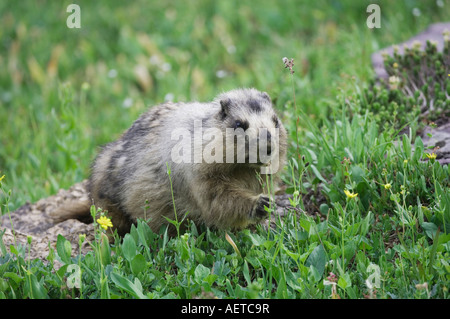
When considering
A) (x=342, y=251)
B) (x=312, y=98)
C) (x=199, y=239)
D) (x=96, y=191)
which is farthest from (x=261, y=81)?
(x=342, y=251)

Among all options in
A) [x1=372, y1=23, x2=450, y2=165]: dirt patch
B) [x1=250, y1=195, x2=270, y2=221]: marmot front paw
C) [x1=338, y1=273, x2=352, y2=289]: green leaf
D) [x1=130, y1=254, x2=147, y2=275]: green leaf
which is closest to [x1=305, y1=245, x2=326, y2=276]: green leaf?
[x1=338, y1=273, x2=352, y2=289]: green leaf

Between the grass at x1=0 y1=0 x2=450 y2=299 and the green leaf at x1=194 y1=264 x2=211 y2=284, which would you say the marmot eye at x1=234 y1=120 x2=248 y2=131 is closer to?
the grass at x1=0 y1=0 x2=450 y2=299

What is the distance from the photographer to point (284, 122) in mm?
5355

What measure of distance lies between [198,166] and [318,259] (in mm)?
996

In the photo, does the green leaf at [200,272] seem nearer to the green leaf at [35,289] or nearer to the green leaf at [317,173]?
the green leaf at [35,289]

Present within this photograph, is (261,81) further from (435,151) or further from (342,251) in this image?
(342,251)

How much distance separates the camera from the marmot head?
3.54 metres

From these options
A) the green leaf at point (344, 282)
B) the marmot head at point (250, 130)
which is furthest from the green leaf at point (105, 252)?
the green leaf at point (344, 282)

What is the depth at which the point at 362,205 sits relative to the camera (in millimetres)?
3977

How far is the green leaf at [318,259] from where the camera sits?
11.0 feet

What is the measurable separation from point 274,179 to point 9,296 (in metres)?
1.92

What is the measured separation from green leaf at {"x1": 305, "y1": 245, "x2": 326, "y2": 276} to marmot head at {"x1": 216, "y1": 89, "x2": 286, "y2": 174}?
0.64 m

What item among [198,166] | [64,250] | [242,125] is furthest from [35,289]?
[242,125]

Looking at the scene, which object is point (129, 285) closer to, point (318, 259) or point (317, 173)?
point (318, 259)
